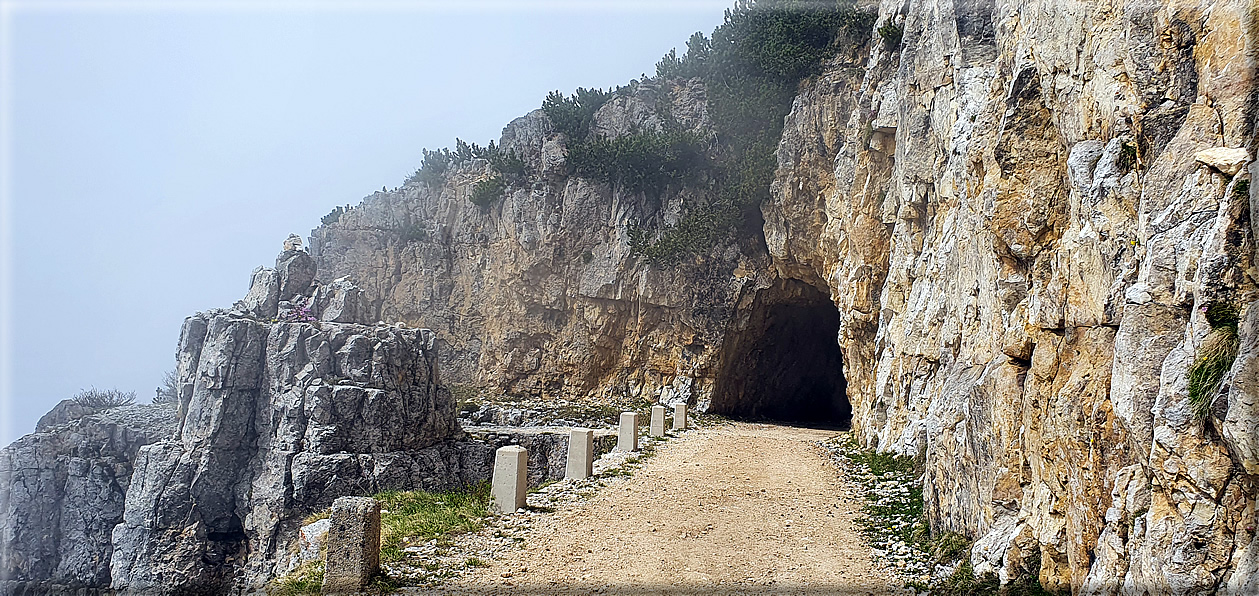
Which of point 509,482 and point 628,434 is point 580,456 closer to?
point 509,482

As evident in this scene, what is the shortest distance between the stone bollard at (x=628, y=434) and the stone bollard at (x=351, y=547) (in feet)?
32.1

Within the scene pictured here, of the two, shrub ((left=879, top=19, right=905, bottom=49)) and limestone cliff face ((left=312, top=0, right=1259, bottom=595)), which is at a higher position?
shrub ((left=879, top=19, right=905, bottom=49))

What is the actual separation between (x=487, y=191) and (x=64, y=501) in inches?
883

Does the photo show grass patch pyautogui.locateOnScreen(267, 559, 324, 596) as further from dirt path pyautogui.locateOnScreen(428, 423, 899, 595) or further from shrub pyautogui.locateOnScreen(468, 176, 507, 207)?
shrub pyautogui.locateOnScreen(468, 176, 507, 207)

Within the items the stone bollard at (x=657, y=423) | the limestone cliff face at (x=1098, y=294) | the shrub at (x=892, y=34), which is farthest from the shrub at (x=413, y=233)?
the limestone cliff face at (x=1098, y=294)

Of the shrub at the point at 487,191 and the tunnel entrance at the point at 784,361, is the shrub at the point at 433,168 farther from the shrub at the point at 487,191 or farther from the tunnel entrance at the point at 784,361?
the tunnel entrance at the point at 784,361

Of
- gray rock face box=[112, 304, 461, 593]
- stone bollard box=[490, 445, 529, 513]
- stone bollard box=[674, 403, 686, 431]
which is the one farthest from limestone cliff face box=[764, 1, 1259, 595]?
gray rock face box=[112, 304, 461, 593]

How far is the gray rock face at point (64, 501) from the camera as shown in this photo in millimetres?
22891

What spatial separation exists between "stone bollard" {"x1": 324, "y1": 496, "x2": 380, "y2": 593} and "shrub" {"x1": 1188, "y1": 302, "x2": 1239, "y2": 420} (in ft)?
26.5

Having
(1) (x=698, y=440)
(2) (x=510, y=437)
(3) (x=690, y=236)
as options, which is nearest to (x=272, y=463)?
(2) (x=510, y=437)

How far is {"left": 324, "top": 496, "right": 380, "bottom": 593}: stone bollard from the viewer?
844 cm

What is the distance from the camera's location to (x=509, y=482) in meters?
12.0

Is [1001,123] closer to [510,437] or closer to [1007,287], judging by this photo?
[1007,287]

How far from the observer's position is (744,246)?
31125 millimetres
